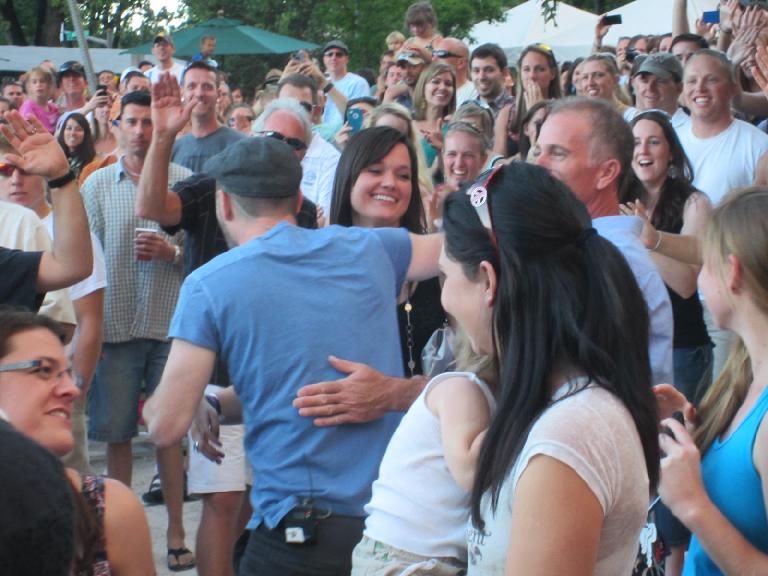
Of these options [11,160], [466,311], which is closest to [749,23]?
[11,160]

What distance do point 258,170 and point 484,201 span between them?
4.38 feet

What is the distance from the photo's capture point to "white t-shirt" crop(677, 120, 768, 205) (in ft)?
21.7

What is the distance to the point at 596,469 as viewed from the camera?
79.7 inches

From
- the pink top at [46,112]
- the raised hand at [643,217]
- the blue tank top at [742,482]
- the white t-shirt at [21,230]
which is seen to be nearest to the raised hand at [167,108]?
the white t-shirt at [21,230]

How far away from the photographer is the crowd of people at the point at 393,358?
2.15 meters

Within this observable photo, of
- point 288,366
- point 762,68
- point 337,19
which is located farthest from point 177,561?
point 337,19

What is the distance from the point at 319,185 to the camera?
23.3 ft

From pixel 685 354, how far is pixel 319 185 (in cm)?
252

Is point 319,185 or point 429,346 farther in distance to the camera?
point 319,185

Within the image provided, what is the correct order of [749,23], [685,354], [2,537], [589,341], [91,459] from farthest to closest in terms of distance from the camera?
[749,23], [91,459], [685,354], [589,341], [2,537]

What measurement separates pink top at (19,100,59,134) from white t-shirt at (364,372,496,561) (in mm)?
11199

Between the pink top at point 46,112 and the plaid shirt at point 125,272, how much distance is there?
23.1 feet

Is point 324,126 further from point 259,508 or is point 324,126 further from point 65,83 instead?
point 259,508

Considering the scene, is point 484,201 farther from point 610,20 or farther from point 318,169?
point 610,20
